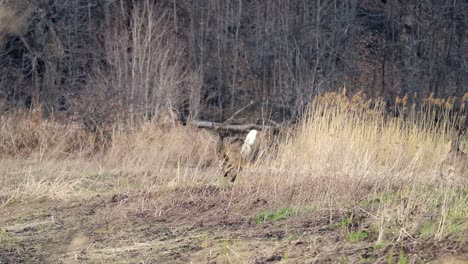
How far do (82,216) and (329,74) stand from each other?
19.6 meters

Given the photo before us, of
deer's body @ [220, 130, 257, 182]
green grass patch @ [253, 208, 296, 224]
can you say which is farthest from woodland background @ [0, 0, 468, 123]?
green grass patch @ [253, 208, 296, 224]

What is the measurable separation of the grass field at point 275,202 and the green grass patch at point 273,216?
0.04 ft

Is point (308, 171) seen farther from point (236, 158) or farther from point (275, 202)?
point (236, 158)

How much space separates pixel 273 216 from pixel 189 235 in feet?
2.73

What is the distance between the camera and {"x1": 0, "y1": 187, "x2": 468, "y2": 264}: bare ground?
4828 mm

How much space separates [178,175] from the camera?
8852 millimetres

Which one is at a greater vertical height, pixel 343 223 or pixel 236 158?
pixel 343 223

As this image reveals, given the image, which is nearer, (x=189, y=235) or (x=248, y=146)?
(x=189, y=235)

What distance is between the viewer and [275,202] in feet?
23.5

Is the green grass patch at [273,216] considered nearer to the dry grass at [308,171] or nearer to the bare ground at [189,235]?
the bare ground at [189,235]

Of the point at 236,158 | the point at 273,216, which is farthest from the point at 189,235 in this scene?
the point at 236,158

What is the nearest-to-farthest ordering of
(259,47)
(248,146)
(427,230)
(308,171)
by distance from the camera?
(427,230) < (308,171) < (248,146) < (259,47)

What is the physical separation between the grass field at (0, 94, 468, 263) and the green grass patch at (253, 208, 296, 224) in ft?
0.04

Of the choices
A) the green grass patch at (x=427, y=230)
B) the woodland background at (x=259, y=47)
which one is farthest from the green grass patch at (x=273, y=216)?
the woodland background at (x=259, y=47)
